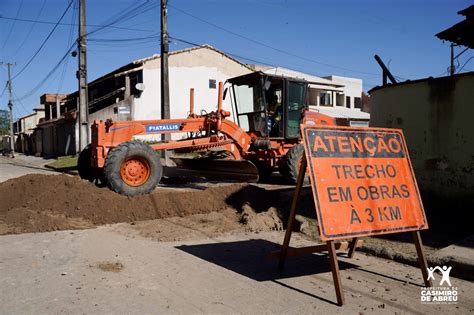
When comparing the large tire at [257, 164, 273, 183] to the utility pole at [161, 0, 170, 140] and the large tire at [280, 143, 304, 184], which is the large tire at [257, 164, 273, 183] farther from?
the utility pole at [161, 0, 170, 140]

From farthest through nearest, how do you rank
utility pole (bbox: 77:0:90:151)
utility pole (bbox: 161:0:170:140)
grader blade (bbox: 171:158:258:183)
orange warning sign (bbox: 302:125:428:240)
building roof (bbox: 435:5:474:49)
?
1. utility pole (bbox: 77:0:90:151)
2. utility pole (bbox: 161:0:170:140)
3. grader blade (bbox: 171:158:258:183)
4. building roof (bbox: 435:5:474:49)
5. orange warning sign (bbox: 302:125:428:240)

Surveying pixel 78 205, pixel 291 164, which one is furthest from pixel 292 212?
pixel 291 164

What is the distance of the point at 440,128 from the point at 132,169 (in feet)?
20.7

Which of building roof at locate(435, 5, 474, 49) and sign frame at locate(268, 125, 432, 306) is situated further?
building roof at locate(435, 5, 474, 49)

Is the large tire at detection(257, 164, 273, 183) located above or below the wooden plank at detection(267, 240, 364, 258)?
above

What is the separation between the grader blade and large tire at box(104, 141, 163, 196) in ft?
7.79

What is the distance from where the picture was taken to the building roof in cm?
905

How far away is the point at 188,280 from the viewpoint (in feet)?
16.6

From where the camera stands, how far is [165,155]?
18.2m

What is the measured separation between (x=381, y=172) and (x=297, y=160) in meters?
7.17

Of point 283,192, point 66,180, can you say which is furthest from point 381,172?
point 66,180

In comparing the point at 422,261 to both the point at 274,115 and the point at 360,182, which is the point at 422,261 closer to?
the point at 360,182

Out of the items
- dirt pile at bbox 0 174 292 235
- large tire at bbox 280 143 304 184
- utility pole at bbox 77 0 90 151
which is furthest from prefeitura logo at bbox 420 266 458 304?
utility pole at bbox 77 0 90 151

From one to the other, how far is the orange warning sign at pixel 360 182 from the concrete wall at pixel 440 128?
92.2 inches
